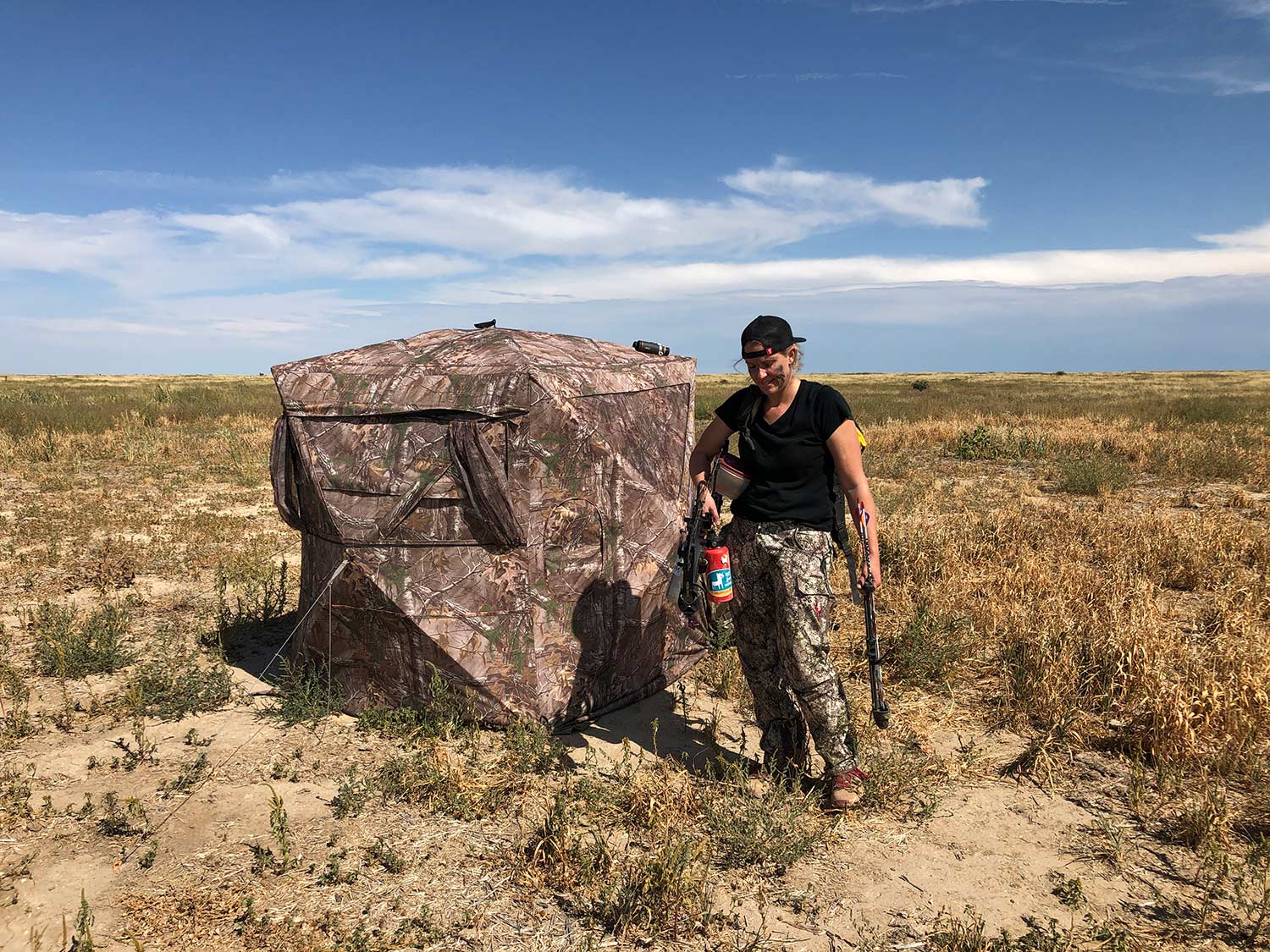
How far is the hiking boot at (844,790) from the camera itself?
13.5 feet

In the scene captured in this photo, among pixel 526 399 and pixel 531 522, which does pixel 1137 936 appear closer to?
pixel 531 522

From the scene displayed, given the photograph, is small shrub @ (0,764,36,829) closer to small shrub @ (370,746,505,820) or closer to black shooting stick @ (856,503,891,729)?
small shrub @ (370,746,505,820)

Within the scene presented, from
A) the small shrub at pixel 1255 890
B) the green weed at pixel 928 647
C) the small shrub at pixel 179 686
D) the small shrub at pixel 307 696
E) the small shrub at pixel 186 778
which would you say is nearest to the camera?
the small shrub at pixel 1255 890

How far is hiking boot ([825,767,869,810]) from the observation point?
4129 mm

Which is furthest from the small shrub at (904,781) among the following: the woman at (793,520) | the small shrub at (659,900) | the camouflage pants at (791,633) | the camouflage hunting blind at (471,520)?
the camouflage hunting blind at (471,520)

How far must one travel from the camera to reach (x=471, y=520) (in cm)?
475

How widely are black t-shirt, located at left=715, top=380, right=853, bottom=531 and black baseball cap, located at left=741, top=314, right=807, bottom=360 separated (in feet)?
0.80

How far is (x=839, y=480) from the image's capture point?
159 inches

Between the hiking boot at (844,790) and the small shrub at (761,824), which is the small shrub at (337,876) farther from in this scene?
the hiking boot at (844,790)

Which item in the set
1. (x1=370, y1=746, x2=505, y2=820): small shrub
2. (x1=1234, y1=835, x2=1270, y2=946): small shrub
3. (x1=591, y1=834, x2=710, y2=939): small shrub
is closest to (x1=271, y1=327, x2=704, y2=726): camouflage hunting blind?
(x1=370, y1=746, x2=505, y2=820): small shrub

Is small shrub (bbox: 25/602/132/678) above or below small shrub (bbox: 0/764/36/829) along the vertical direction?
above

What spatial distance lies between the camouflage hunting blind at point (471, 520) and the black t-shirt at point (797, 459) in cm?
123

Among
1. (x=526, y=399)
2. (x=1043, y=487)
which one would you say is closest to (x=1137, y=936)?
(x=526, y=399)

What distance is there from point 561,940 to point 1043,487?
11.2 metres
